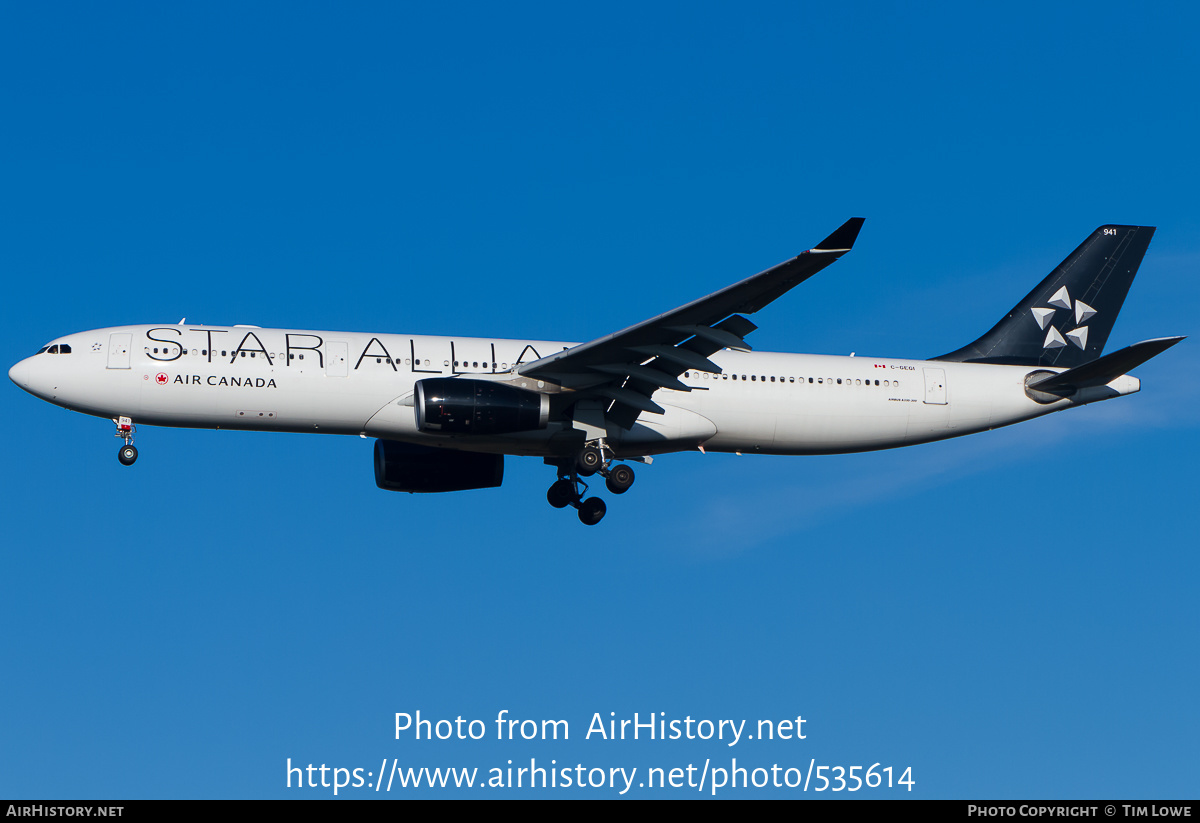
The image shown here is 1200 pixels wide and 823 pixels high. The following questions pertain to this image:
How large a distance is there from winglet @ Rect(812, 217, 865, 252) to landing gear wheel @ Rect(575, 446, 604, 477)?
9.58 m

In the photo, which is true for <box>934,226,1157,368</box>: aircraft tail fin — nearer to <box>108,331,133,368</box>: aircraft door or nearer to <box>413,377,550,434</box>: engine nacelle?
<box>413,377,550,434</box>: engine nacelle

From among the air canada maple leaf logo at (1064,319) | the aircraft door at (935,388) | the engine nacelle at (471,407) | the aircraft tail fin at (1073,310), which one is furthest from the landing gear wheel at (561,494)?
the air canada maple leaf logo at (1064,319)

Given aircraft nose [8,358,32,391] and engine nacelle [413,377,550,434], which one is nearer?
engine nacelle [413,377,550,434]

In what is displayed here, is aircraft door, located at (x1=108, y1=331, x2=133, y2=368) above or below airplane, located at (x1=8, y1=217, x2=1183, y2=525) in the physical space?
above

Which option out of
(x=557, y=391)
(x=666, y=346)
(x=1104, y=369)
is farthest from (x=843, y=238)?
(x=1104, y=369)

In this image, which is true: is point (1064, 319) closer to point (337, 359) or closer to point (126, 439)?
point (337, 359)

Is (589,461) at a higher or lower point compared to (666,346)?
lower

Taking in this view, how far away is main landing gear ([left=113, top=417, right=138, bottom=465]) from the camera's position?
33.8m

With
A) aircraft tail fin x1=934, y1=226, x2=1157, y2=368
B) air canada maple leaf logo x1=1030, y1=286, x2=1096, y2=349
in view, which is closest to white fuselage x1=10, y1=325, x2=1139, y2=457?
aircraft tail fin x1=934, y1=226, x2=1157, y2=368

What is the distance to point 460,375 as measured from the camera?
34844 millimetres

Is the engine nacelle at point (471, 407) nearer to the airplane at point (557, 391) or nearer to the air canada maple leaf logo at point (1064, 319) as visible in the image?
the airplane at point (557, 391)

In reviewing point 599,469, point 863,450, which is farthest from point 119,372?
point 863,450

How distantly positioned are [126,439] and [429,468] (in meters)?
8.15
